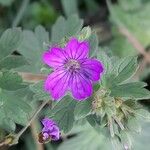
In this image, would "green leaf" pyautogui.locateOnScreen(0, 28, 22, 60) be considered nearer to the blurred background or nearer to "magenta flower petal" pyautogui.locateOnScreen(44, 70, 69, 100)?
"magenta flower petal" pyautogui.locateOnScreen(44, 70, 69, 100)

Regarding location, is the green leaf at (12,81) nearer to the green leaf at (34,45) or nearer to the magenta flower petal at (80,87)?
the magenta flower petal at (80,87)

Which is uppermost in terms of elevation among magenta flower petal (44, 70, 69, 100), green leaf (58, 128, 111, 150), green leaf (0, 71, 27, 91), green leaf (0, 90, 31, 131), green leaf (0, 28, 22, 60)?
green leaf (0, 28, 22, 60)

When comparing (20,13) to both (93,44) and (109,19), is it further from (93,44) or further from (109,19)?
(93,44)

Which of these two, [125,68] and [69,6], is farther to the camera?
[69,6]

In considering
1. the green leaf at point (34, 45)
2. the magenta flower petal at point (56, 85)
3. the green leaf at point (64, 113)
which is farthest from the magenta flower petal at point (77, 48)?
the green leaf at point (34, 45)

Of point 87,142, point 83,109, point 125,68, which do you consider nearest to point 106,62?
point 125,68

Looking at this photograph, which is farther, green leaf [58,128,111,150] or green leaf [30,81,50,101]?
green leaf [58,128,111,150]

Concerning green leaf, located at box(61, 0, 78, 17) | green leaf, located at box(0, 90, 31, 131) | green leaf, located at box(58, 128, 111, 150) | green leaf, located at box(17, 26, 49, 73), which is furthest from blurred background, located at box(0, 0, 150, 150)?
green leaf, located at box(0, 90, 31, 131)

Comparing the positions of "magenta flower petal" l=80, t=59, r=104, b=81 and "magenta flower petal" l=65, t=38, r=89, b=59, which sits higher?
"magenta flower petal" l=65, t=38, r=89, b=59
